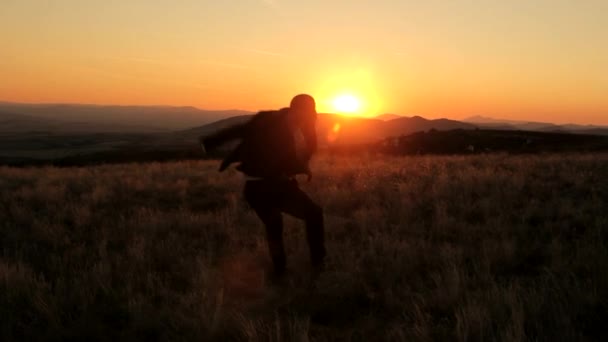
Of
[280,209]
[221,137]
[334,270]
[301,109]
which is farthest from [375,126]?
[221,137]

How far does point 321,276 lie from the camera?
4.81m

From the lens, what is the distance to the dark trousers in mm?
4734

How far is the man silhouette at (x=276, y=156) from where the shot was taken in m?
4.63

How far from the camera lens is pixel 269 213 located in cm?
485

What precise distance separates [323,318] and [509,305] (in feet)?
4.52

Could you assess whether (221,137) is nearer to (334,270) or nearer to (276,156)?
(276,156)

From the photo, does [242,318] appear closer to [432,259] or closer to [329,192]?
[432,259]

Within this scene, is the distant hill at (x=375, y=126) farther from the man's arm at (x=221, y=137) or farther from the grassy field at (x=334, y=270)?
the man's arm at (x=221, y=137)

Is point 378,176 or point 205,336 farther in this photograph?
point 378,176

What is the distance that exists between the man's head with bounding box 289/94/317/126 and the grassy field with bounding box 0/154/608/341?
4.88 feet

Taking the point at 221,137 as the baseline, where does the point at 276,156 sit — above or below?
below

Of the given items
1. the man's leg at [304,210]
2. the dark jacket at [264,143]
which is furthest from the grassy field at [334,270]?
the dark jacket at [264,143]

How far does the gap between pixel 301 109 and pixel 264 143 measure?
0.46m

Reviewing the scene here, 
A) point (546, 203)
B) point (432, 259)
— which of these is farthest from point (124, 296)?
point (546, 203)
